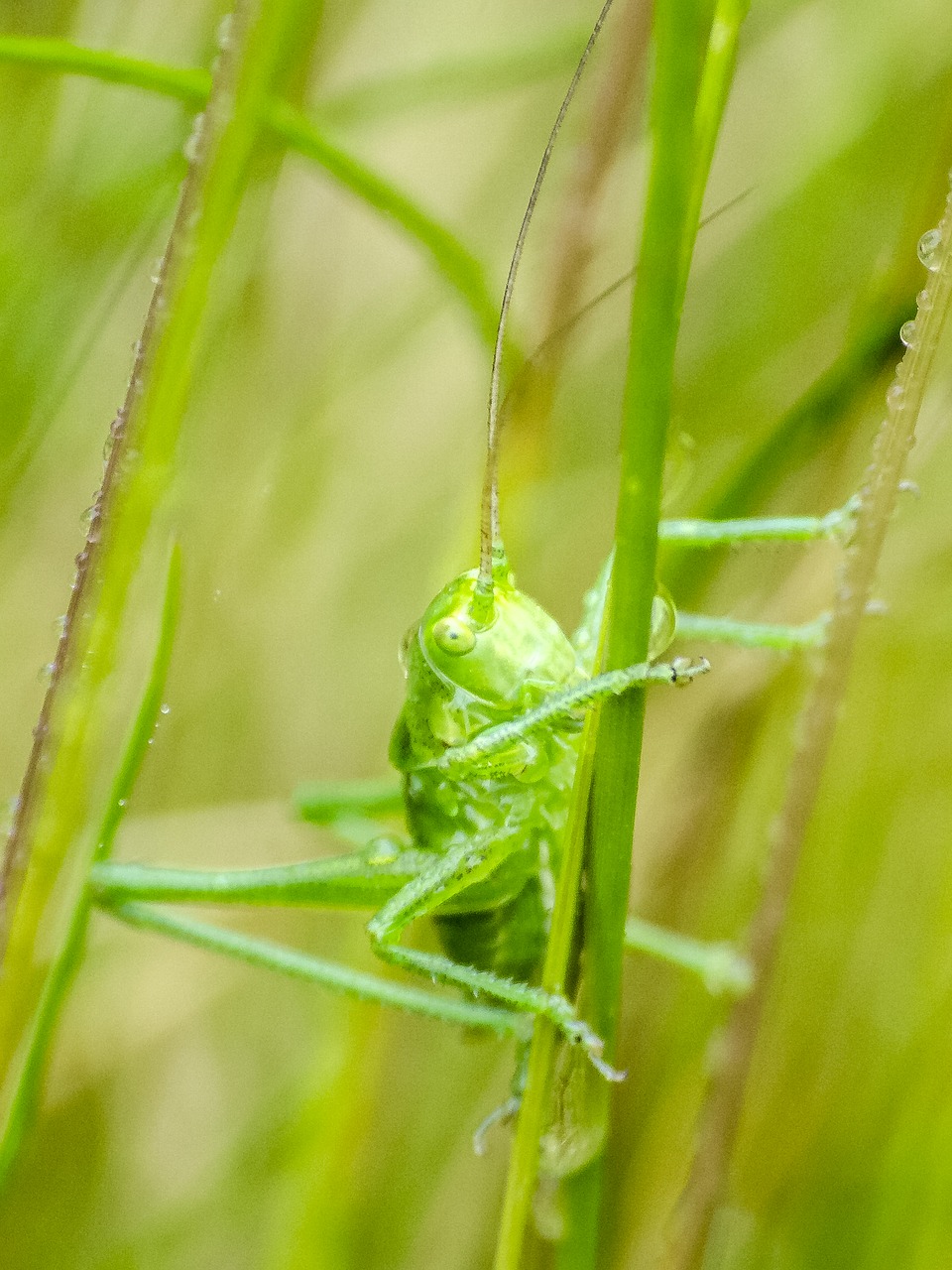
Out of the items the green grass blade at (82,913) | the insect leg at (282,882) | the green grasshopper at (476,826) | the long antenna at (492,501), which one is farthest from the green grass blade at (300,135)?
the insect leg at (282,882)

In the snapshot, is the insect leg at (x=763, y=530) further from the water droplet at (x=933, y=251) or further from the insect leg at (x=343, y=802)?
the insect leg at (x=343, y=802)

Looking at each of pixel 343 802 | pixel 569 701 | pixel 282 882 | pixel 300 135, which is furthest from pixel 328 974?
pixel 300 135

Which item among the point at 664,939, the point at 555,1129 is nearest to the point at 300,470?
the point at 664,939

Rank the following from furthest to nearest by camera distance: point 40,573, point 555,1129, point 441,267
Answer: point 40,573 < point 441,267 < point 555,1129

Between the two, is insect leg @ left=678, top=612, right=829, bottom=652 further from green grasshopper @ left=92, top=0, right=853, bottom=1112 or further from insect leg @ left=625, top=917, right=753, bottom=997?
insect leg @ left=625, top=917, right=753, bottom=997

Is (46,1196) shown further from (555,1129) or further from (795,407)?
(795,407)
